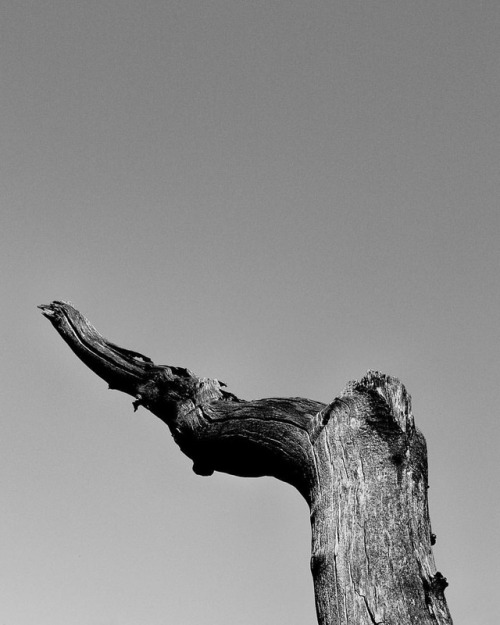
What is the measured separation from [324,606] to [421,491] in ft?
2.03

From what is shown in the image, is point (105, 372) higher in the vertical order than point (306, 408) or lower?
higher

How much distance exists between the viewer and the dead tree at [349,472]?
96.4 inches

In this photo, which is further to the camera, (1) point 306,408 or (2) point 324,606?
(1) point 306,408

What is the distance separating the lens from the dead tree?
2.45m

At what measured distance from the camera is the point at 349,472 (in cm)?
281

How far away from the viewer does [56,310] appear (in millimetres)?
4898

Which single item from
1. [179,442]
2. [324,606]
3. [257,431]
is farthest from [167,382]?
[324,606]

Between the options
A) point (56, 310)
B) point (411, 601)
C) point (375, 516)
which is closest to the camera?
point (411, 601)

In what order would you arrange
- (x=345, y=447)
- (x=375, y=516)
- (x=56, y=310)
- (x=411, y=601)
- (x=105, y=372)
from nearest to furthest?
(x=411, y=601) < (x=375, y=516) < (x=345, y=447) < (x=105, y=372) < (x=56, y=310)

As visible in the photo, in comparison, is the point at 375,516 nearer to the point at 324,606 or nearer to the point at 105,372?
the point at 324,606

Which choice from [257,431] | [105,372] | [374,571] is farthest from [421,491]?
[105,372]

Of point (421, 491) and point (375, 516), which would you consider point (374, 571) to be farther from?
point (421, 491)

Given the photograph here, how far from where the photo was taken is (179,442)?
4086mm

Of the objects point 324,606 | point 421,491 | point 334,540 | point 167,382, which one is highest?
point 167,382
